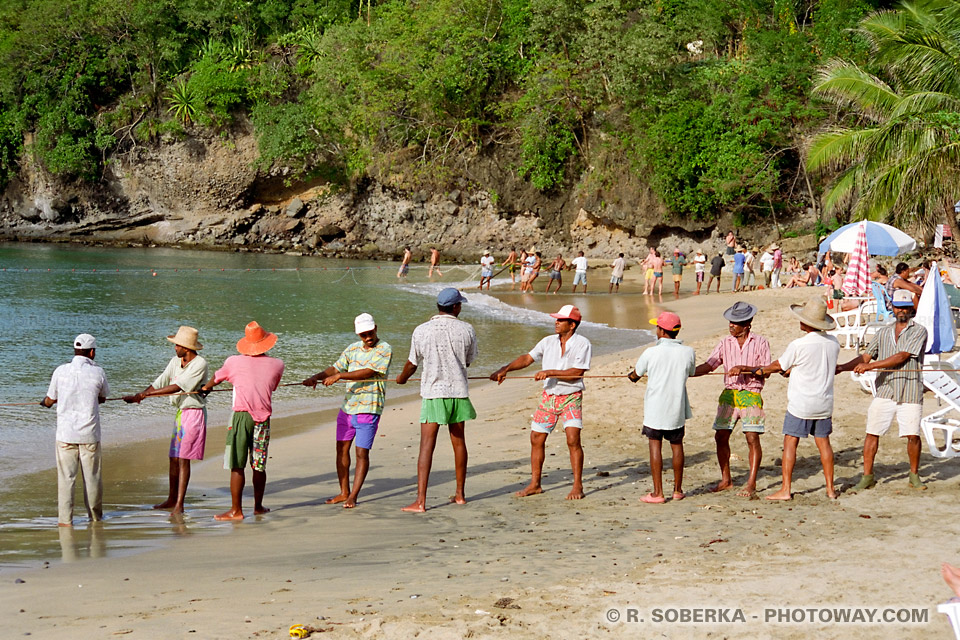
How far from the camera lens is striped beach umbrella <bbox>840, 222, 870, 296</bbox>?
652 inches

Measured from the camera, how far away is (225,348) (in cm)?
1894

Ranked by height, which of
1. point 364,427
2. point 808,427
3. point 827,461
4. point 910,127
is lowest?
point 827,461

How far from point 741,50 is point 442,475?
35.2 m

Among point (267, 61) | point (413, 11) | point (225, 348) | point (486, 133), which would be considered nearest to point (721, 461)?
point (225, 348)

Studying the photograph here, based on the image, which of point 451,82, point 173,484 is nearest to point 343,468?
point 173,484

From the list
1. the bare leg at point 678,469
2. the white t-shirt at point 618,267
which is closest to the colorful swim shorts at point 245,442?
the bare leg at point 678,469

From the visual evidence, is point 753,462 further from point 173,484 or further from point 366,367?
point 173,484

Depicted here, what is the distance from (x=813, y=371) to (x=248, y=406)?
4255mm

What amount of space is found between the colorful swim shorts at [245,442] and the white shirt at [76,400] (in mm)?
1024

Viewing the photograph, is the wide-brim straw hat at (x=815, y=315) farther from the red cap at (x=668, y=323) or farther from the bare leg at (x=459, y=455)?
the bare leg at (x=459, y=455)

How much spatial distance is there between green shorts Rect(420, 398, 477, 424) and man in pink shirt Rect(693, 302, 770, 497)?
182 cm

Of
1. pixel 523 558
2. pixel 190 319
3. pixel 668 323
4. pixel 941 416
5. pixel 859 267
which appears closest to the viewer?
pixel 523 558

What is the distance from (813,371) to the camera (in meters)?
7.24

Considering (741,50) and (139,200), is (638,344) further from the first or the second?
(139,200)
